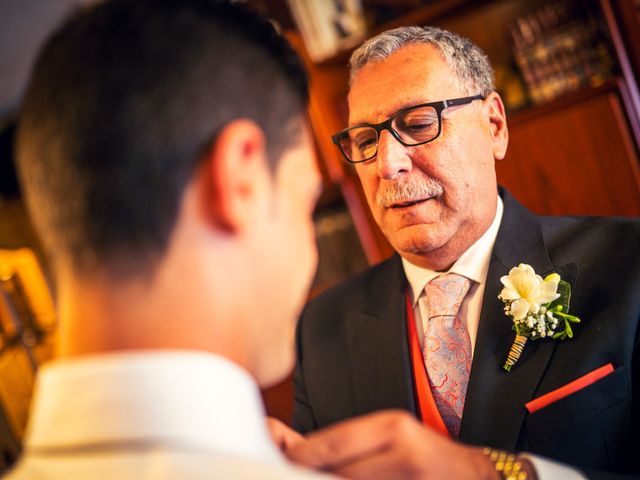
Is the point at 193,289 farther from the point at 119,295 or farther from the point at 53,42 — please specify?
the point at 53,42

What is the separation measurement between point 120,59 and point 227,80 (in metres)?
0.12

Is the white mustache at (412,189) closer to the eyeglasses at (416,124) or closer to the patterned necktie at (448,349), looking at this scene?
the eyeglasses at (416,124)

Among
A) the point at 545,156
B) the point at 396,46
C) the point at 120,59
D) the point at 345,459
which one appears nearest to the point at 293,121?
the point at 120,59

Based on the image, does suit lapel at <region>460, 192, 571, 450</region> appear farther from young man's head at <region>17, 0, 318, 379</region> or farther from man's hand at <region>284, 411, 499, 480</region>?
young man's head at <region>17, 0, 318, 379</region>

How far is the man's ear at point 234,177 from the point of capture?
2.34ft

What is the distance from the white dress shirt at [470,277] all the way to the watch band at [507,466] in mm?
417

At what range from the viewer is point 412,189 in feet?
4.96

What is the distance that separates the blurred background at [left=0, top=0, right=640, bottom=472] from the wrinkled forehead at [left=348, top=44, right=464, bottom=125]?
1368 mm

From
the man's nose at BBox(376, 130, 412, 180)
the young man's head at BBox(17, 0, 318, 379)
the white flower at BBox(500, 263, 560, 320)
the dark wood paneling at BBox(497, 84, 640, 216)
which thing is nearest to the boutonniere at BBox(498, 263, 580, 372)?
→ the white flower at BBox(500, 263, 560, 320)

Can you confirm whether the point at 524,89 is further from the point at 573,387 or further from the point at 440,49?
the point at 573,387

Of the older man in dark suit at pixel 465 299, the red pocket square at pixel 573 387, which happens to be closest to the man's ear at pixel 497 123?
the older man in dark suit at pixel 465 299

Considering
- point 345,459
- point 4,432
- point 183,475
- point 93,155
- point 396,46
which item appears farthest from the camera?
point 4,432

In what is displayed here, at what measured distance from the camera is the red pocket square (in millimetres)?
1250

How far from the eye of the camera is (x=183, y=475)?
60 cm
